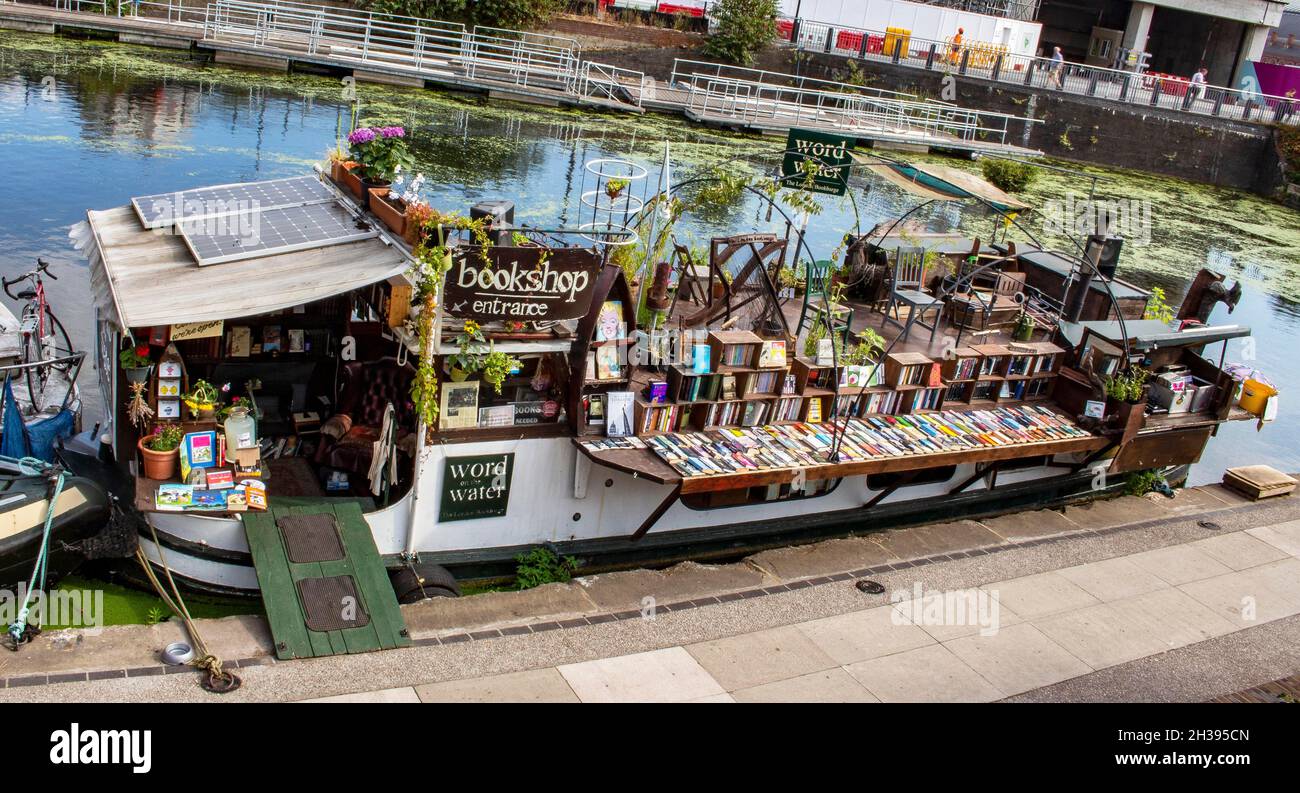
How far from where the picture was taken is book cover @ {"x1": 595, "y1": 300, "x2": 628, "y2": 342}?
37.7ft

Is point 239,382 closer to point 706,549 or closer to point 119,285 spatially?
point 119,285

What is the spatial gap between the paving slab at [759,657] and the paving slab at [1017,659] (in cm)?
149

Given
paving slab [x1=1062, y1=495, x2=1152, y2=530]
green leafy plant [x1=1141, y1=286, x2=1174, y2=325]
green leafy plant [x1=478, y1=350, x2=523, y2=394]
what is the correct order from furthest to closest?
green leafy plant [x1=1141, y1=286, x2=1174, y2=325] < paving slab [x1=1062, y1=495, x2=1152, y2=530] < green leafy plant [x1=478, y1=350, x2=523, y2=394]

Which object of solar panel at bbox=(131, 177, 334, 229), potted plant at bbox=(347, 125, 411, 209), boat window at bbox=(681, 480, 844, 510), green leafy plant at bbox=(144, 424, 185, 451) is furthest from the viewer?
boat window at bbox=(681, 480, 844, 510)

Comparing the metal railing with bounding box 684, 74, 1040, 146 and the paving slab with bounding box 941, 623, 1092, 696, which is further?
the metal railing with bounding box 684, 74, 1040, 146

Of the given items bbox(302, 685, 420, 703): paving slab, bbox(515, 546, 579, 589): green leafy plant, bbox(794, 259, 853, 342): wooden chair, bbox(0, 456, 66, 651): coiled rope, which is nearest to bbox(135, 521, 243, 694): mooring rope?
bbox(302, 685, 420, 703): paving slab

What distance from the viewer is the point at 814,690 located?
1037 centimetres

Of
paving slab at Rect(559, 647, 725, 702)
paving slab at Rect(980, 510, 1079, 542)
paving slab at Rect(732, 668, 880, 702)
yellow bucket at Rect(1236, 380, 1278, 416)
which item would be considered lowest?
paving slab at Rect(559, 647, 725, 702)

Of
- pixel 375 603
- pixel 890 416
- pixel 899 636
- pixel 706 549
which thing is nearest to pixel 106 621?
pixel 375 603

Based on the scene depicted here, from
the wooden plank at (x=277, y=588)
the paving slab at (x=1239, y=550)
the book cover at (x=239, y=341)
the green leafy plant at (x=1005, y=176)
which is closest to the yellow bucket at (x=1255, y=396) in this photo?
the paving slab at (x=1239, y=550)

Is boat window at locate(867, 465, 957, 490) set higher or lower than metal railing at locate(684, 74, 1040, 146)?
lower

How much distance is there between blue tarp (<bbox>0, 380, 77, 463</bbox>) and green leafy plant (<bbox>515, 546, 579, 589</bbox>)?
4.79 metres

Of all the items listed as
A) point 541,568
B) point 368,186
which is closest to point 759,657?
point 541,568

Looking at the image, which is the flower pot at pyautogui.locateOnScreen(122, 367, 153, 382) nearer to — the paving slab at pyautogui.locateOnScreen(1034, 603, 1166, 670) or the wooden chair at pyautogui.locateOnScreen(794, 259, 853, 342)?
the wooden chair at pyautogui.locateOnScreen(794, 259, 853, 342)
